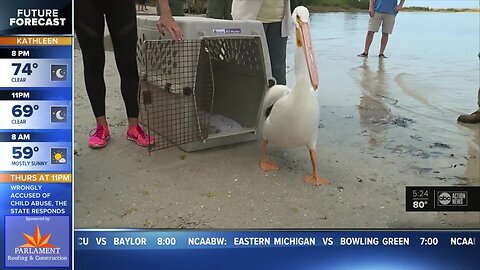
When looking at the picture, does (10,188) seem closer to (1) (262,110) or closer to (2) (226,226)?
(2) (226,226)

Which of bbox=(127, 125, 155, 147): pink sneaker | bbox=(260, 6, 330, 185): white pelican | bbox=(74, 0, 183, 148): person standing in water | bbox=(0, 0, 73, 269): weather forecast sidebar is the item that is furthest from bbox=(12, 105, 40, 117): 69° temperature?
bbox=(260, 6, 330, 185): white pelican

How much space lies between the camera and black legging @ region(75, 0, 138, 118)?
83cm

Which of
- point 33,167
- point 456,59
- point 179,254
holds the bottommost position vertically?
point 179,254

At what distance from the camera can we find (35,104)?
0.77m

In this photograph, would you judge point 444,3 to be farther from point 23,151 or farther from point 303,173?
point 23,151

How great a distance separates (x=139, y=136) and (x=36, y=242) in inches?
10.4

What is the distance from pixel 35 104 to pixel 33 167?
10 cm

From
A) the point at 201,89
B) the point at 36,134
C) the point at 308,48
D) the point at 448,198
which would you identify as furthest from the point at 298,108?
the point at 36,134

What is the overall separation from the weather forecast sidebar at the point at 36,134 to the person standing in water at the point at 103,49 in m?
0.05

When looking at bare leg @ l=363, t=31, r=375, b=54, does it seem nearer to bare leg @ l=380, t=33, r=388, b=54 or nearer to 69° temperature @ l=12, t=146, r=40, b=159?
bare leg @ l=380, t=33, r=388, b=54

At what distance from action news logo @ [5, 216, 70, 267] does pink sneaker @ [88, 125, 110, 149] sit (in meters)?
0.14

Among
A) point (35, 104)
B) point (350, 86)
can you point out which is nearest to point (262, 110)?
point (350, 86)

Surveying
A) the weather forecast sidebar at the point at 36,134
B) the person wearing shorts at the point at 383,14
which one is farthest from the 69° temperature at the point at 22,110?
the person wearing shorts at the point at 383,14

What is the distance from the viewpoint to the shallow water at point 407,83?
930 mm
